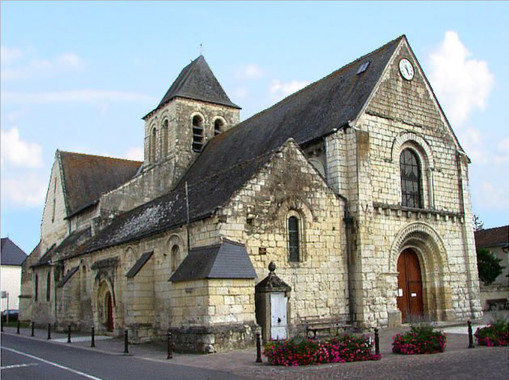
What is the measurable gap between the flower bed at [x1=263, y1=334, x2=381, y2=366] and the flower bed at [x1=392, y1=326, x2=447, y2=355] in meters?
0.98

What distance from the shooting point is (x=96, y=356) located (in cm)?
1519

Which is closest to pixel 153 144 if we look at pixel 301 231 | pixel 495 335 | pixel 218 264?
pixel 301 231

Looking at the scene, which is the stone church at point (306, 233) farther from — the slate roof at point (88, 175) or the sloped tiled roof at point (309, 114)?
the slate roof at point (88, 175)

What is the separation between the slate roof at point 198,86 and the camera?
34.3 meters

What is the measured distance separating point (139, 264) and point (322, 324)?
6.85 meters

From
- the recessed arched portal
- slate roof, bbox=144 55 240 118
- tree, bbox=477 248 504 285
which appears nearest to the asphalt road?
the recessed arched portal

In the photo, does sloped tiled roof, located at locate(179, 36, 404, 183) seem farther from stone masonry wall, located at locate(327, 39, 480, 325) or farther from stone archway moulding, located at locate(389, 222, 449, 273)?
stone archway moulding, located at locate(389, 222, 449, 273)

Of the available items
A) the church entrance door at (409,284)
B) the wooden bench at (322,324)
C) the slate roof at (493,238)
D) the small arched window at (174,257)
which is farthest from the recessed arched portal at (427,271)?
the slate roof at (493,238)

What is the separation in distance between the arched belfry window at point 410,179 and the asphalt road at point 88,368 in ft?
39.0

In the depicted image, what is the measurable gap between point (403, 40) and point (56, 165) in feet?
76.8

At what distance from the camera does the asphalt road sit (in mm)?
10805

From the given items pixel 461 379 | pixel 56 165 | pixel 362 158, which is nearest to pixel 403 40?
pixel 362 158

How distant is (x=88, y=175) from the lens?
3494 centimetres

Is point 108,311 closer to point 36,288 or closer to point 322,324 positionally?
point 322,324
